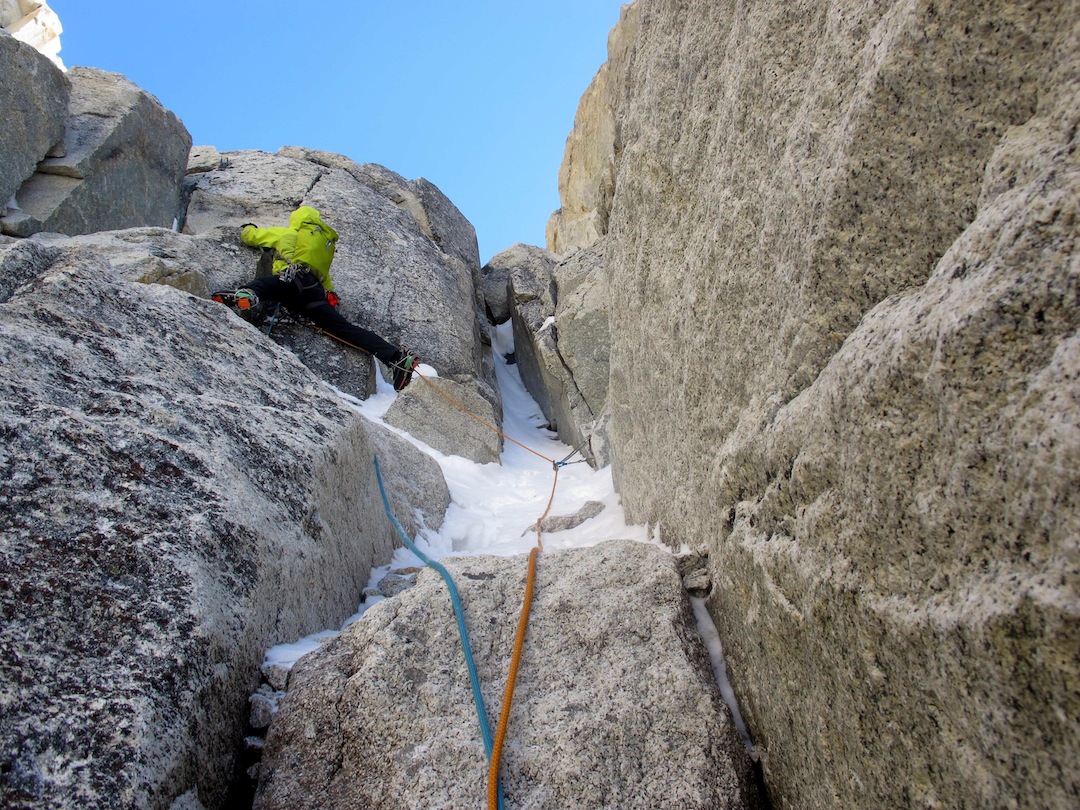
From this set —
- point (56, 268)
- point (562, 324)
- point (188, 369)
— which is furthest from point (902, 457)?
point (562, 324)

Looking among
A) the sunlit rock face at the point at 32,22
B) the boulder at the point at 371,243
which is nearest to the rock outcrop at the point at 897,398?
the boulder at the point at 371,243

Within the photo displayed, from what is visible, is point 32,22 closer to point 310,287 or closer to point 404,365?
point 310,287

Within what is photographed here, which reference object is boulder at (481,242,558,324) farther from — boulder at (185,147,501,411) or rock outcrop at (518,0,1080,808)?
rock outcrop at (518,0,1080,808)

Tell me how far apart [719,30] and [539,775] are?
3.46m

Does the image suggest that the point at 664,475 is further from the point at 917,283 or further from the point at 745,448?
the point at 917,283

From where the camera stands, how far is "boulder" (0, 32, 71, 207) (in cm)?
1109

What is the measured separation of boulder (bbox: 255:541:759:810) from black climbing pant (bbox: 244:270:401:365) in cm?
802

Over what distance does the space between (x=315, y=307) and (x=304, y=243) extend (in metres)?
0.95

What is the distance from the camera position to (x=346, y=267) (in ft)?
39.9

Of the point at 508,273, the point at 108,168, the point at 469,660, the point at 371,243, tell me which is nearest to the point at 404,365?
the point at 371,243

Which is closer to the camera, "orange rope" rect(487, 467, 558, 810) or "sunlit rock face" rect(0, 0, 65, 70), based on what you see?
"orange rope" rect(487, 467, 558, 810)

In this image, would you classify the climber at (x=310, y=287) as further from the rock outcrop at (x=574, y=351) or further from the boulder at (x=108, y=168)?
the boulder at (x=108, y=168)

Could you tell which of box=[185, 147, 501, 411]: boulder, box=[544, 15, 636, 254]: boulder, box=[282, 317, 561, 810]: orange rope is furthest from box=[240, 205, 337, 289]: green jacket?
box=[544, 15, 636, 254]: boulder

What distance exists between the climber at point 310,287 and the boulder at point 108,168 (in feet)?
12.2
